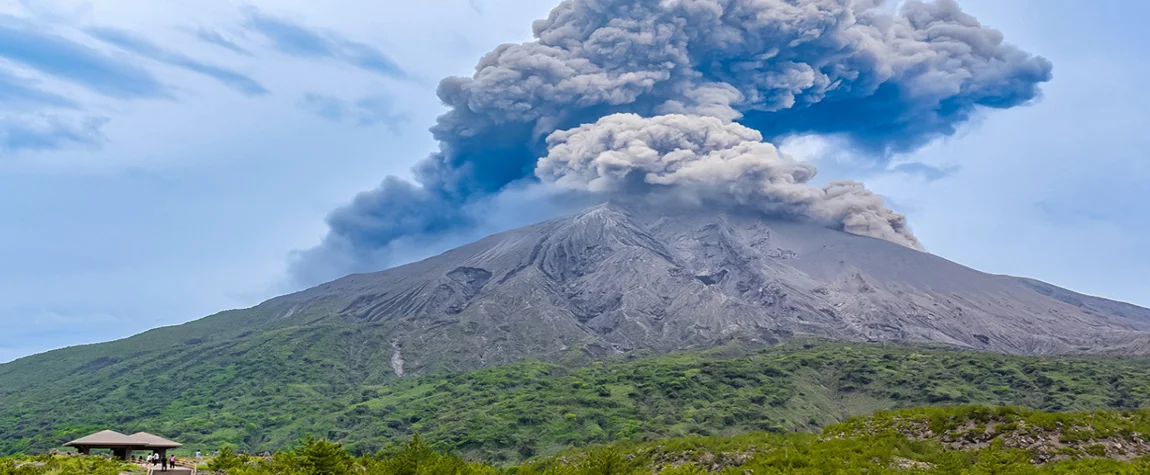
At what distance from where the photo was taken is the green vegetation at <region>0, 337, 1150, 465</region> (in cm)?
11238

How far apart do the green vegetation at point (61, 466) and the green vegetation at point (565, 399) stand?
6114 centimetres

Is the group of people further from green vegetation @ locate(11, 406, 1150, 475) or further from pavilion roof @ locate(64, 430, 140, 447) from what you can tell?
green vegetation @ locate(11, 406, 1150, 475)

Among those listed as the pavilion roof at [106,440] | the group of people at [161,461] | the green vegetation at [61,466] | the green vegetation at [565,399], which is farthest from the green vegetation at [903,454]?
the green vegetation at [565,399]

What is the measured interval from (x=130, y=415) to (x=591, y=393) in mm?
77676

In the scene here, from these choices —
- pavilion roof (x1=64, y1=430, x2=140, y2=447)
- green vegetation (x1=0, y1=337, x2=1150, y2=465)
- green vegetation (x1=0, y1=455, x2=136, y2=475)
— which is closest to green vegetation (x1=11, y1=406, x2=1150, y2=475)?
green vegetation (x1=0, y1=455, x2=136, y2=475)

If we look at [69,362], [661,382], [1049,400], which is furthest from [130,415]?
[1049,400]

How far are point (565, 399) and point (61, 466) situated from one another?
88104mm

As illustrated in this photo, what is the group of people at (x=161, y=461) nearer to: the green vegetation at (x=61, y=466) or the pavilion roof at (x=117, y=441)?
the pavilion roof at (x=117, y=441)

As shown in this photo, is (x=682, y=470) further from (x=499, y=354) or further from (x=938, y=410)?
(x=499, y=354)

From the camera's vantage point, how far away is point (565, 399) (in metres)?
124

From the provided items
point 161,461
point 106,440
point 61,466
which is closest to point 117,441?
point 106,440

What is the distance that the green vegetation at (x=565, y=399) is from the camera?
112 metres

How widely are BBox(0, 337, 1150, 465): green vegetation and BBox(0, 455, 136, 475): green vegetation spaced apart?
201 ft

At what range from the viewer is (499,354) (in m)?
176
